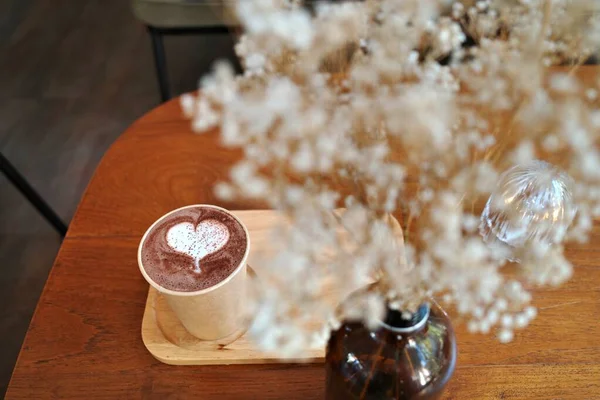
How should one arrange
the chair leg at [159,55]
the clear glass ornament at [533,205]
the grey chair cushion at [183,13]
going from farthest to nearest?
the chair leg at [159,55], the grey chair cushion at [183,13], the clear glass ornament at [533,205]

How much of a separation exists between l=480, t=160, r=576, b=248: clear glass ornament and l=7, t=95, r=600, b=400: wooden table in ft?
0.24

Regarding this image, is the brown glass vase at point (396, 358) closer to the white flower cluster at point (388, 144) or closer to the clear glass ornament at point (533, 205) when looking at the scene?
the white flower cluster at point (388, 144)

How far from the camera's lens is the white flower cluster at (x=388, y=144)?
37 cm

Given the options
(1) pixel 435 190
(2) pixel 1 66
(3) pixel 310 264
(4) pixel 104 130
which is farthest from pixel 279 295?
(2) pixel 1 66

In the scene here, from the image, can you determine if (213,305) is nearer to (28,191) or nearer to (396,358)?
(396,358)

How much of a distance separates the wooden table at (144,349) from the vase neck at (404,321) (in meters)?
0.24

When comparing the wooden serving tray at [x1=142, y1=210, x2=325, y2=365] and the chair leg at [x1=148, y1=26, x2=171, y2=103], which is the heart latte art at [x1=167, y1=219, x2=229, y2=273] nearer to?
the wooden serving tray at [x1=142, y1=210, x2=325, y2=365]

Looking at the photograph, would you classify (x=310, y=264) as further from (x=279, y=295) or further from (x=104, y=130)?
(x=104, y=130)

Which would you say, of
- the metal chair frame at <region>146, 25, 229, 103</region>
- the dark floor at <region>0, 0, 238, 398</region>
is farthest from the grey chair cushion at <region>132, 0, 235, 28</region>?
the dark floor at <region>0, 0, 238, 398</region>

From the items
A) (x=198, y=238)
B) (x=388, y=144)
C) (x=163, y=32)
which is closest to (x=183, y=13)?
(x=163, y=32)

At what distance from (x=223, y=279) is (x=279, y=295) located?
0.28 metres

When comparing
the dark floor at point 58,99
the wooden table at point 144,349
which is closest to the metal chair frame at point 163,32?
the dark floor at point 58,99

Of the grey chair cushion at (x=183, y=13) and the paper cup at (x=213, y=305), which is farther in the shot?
the grey chair cushion at (x=183, y=13)

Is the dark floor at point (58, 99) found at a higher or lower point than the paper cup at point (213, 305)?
lower
